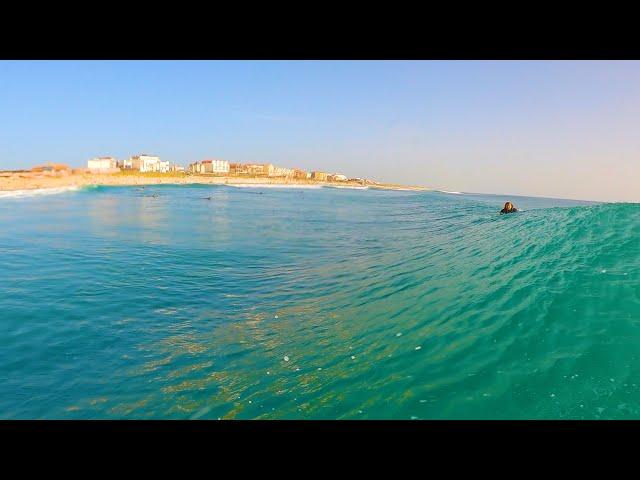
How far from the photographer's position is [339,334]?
726 centimetres

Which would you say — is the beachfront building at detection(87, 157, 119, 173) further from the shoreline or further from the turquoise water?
the turquoise water

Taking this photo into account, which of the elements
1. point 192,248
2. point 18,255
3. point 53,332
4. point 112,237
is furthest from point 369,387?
point 112,237

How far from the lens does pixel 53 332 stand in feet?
24.8

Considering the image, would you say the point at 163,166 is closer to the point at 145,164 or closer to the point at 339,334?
the point at 145,164

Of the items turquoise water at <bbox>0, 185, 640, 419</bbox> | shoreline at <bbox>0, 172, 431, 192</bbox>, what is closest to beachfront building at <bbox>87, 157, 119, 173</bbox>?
shoreline at <bbox>0, 172, 431, 192</bbox>

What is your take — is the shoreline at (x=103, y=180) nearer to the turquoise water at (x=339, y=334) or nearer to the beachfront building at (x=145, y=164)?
the beachfront building at (x=145, y=164)

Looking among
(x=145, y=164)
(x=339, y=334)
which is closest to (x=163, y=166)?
(x=145, y=164)

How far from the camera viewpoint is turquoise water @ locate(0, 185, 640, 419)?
4828 millimetres

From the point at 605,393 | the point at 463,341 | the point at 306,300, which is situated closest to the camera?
the point at 605,393

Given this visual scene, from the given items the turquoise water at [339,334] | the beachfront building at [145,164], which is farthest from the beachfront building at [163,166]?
the turquoise water at [339,334]
